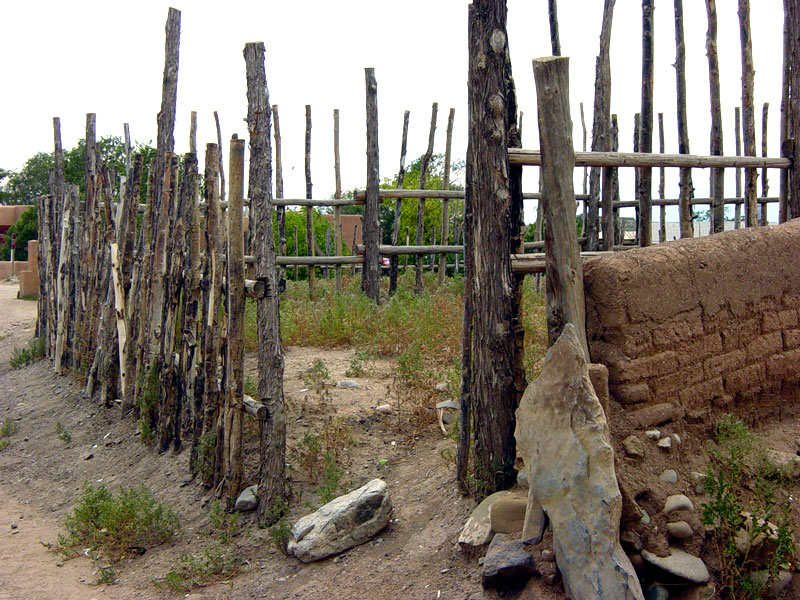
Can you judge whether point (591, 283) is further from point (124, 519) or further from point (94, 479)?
point (94, 479)

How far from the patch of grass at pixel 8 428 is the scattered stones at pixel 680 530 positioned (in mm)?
5938

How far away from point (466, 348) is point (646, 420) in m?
0.93

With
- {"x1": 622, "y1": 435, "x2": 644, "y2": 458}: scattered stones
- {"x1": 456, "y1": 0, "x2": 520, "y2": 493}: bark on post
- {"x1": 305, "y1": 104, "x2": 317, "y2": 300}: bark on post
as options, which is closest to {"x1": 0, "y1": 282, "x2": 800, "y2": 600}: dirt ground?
{"x1": 622, "y1": 435, "x2": 644, "y2": 458}: scattered stones

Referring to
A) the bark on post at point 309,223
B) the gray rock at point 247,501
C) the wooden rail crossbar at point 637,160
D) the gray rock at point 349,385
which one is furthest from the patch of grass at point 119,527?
the bark on post at point 309,223

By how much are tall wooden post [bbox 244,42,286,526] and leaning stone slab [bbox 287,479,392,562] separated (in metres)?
0.40

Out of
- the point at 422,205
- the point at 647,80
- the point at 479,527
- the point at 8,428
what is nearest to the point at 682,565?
the point at 479,527

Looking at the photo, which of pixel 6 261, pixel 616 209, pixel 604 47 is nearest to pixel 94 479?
pixel 604 47

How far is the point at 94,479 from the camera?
18.9 feet

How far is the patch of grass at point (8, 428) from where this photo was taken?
7.04 meters

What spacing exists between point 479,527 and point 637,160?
6.49ft

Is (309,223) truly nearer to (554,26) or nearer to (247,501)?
(554,26)

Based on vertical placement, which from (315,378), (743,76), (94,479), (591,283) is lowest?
(94,479)

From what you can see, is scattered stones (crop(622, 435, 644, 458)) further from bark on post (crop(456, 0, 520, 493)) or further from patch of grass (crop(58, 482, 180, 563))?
patch of grass (crop(58, 482, 180, 563))

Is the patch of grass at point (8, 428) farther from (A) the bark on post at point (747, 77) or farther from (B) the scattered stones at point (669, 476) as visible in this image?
(A) the bark on post at point (747, 77)
